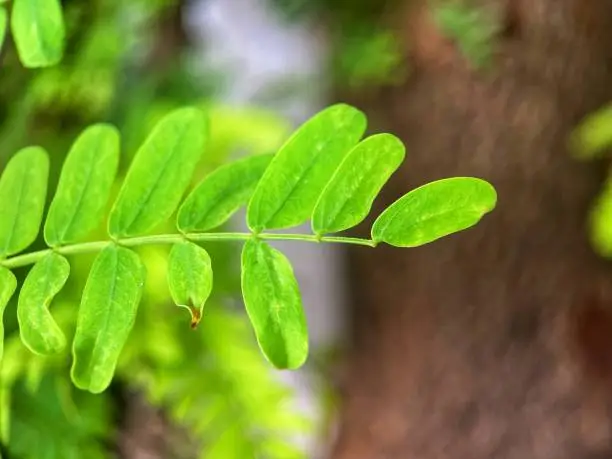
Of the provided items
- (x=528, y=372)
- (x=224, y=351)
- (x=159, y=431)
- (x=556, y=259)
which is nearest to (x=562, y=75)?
(x=556, y=259)

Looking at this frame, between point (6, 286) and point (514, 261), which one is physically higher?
point (514, 261)

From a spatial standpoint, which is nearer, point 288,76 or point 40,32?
point 40,32

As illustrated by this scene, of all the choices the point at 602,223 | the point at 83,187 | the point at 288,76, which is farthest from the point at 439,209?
the point at 288,76

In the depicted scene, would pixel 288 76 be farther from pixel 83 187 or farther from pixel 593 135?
pixel 83 187

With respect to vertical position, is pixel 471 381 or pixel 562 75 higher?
pixel 562 75

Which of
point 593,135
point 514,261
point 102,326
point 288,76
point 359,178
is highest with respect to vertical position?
point 288,76

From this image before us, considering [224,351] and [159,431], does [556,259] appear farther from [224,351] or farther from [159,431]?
[159,431]
